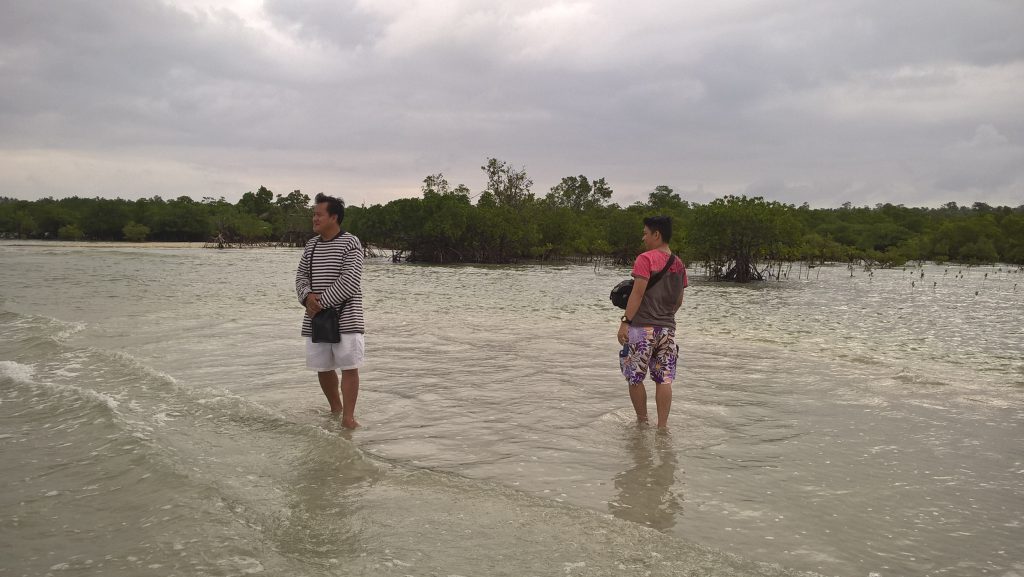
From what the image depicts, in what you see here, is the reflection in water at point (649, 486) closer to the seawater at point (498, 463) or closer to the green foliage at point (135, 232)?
the seawater at point (498, 463)

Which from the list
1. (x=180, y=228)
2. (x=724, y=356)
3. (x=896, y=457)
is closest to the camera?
(x=896, y=457)

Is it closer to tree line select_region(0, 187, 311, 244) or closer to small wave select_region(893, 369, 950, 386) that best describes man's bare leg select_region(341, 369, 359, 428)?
small wave select_region(893, 369, 950, 386)

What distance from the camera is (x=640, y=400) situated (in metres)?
6.18

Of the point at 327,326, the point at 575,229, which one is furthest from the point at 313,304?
the point at 575,229

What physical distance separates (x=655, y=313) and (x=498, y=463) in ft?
6.31

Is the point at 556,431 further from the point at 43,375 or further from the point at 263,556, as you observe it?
the point at 43,375

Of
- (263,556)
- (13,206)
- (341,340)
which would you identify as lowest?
(263,556)

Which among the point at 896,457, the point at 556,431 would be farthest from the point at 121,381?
the point at 896,457

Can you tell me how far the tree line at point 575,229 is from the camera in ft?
→ 117

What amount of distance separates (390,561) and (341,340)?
266 cm

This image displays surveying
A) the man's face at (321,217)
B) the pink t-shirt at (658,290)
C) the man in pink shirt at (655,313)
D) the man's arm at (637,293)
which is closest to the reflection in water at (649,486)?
the man in pink shirt at (655,313)

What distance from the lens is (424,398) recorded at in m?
7.16

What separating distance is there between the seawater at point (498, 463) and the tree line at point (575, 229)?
83.5ft

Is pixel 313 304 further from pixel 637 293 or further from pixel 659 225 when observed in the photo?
pixel 659 225
